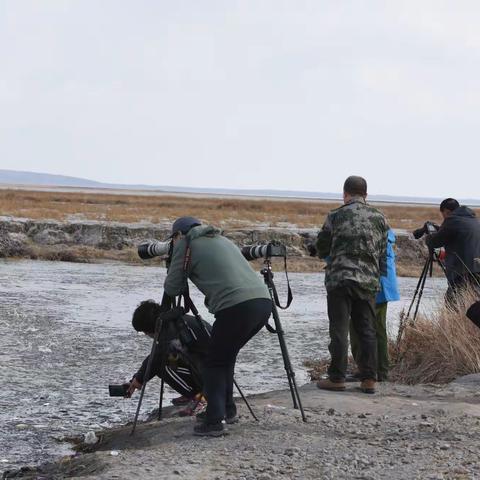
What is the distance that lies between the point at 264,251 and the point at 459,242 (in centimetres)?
347

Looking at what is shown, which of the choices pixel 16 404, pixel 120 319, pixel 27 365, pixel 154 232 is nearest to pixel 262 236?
pixel 154 232

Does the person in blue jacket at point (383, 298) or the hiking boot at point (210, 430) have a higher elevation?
the person in blue jacket at point (383, 298)

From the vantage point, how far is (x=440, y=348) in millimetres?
9570

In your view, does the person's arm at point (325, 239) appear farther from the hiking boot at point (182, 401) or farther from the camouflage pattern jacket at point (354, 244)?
the hiking boot at point (182, 401)

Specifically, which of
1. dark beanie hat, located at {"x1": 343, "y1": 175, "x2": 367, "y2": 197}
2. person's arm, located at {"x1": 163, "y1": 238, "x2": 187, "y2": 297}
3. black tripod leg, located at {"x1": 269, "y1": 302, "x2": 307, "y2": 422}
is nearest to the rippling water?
person's arm, located at {"x1": 163, "y1": 238, "x2": 187, "y2": 297}

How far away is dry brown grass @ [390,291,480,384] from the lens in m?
9.31

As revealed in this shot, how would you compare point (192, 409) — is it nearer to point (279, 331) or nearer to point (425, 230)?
point (279, 331)

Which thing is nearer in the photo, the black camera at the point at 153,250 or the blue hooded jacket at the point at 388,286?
the black camera at the point at 153,250

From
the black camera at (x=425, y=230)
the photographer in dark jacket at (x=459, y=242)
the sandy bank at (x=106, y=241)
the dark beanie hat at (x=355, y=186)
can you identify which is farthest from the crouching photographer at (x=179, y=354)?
the sandy bank at (x=106, y=241)

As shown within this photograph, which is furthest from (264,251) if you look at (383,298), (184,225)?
(383,298)

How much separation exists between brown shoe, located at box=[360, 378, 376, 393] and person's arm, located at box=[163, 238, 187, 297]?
7.79 feet

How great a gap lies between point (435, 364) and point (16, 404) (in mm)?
4040

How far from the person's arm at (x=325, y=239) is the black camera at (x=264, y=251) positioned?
1.14 metres

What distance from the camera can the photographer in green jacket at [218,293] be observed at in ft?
20.0
